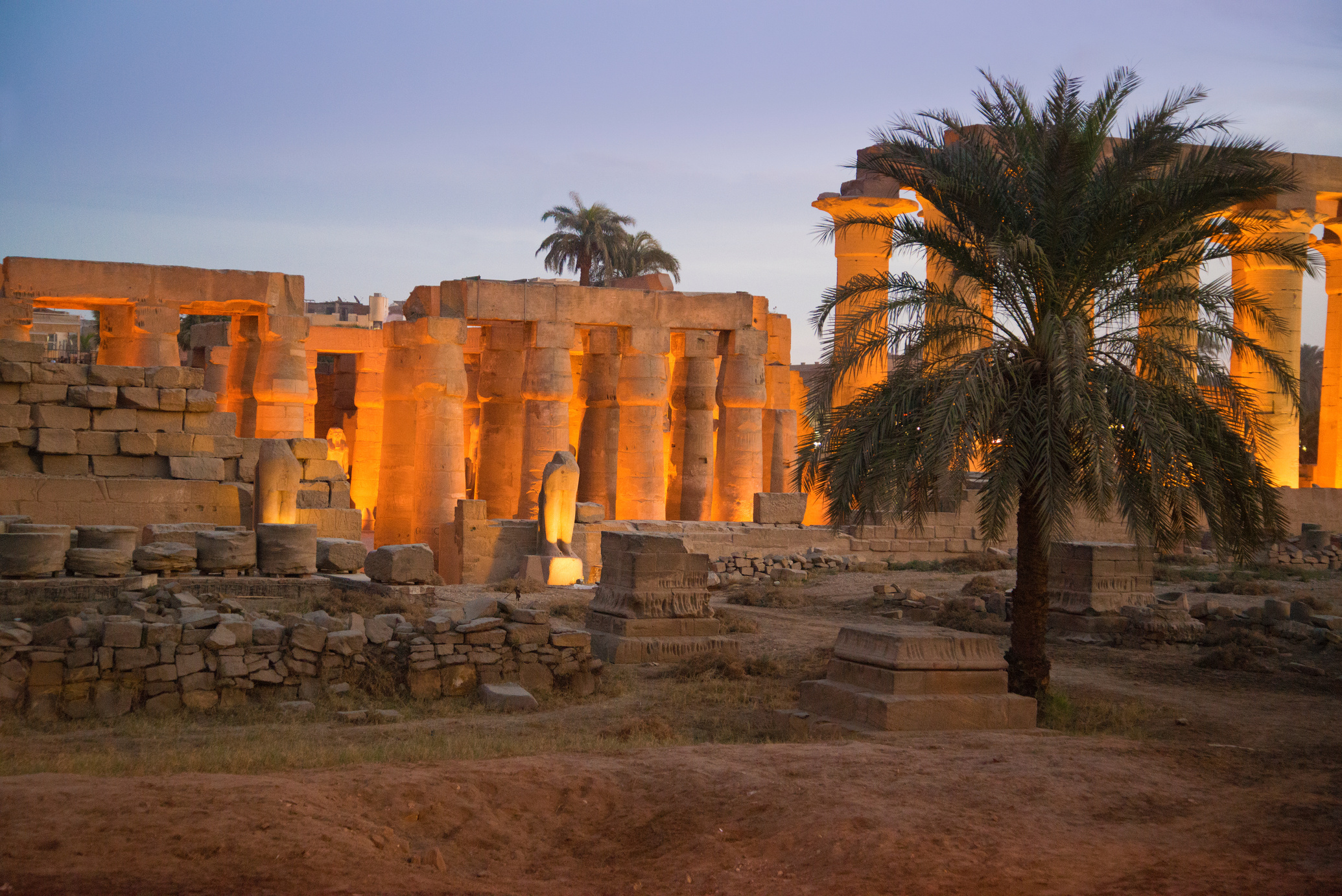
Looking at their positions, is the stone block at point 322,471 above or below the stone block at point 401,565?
above

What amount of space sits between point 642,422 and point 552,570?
700cm

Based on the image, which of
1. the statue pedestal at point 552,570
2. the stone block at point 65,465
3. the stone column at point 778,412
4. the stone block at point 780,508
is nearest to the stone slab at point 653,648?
the statue pedestal at point 552,570

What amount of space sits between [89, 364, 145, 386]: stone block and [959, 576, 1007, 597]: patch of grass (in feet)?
44.1

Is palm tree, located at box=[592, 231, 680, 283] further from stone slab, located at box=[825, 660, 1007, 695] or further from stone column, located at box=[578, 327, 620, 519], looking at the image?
stone slab, located at box=[825, 660, 1007, 695]

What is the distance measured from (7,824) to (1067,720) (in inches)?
339

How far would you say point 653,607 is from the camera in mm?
15172

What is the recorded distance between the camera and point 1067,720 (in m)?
11.5

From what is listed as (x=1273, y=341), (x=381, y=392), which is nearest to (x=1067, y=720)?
(x=1273, y=341)

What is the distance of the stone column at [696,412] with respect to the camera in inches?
1113

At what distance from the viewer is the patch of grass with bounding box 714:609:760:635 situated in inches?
653

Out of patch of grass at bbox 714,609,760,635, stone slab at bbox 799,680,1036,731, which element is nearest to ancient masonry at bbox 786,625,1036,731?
stone slab at bbox 799,680,1036,731

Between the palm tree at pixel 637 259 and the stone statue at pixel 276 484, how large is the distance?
26.2 m

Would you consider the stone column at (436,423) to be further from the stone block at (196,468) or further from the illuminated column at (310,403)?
the stone block at (196,468)

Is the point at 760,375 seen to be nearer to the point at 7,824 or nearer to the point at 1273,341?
the point at 1273,341
